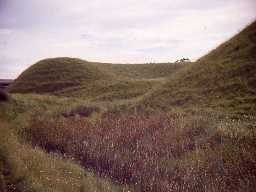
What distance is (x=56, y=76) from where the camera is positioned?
51.3 meters

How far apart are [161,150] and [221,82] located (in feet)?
40.1

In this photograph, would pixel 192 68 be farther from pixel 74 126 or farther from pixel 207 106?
pixel 74 126

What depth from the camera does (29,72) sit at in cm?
5575

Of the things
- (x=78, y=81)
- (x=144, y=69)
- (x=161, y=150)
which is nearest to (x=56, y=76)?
(x=78, y=81)

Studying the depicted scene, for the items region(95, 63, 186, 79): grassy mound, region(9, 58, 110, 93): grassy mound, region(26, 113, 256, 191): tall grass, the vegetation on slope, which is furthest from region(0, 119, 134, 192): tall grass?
region(95, 63, 186, 79): grassy mound

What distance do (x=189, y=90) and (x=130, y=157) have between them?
1324cm

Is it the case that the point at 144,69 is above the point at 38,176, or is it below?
above

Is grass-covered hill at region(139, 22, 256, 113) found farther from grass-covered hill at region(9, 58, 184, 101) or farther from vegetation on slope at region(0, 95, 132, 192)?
grass-covered hill at region(9, 58, 184, 101)

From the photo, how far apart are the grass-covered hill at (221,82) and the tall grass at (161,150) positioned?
19.5 feet

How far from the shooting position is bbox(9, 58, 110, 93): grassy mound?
48375 millimetres

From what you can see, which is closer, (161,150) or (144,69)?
(161,150)

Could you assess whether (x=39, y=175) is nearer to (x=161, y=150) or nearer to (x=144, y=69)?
(x=161, y=150)

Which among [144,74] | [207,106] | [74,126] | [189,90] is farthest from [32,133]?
[144,74]

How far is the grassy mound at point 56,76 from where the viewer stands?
159 feet
